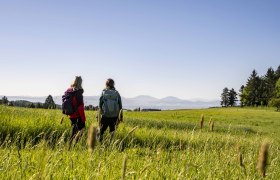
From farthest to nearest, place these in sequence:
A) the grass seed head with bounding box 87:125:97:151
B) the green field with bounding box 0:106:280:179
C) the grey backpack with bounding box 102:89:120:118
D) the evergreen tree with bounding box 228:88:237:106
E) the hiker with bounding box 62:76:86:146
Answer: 1. the evergreen tree with bounding box 228:88:237:106
2. the grey backpack with bounding box 102:89:120:118
3. the hiker with bounding box 62:76:86:146
4. the green field with bounding box 0:106:280:179
5. the grass seed head with bounding box 87:125:97:151

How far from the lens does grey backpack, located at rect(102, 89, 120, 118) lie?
1189cm

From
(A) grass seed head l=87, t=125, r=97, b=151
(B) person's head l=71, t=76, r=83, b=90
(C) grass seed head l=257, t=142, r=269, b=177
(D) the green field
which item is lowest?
(D) the green field

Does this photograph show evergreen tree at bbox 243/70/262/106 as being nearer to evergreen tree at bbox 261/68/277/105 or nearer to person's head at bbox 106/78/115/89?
evergreen tree at bbox 261/68/277/105

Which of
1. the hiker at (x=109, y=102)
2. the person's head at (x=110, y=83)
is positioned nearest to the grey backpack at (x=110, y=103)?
the hiker at (x=109, y=102)

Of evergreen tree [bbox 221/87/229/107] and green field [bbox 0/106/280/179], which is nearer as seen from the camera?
green field [bbox 0/106/280/179]

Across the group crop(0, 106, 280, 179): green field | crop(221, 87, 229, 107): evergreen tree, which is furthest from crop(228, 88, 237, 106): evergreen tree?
crop(0, 106, 280, 179): green field

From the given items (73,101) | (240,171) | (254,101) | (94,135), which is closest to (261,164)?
(94,135)

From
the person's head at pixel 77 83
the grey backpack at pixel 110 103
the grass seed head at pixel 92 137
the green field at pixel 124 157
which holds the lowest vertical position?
the green field at pixel 124 157

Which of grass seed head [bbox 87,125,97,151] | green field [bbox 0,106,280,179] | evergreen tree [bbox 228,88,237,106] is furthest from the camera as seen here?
evergreen tree [bbox 228,88,237,106]

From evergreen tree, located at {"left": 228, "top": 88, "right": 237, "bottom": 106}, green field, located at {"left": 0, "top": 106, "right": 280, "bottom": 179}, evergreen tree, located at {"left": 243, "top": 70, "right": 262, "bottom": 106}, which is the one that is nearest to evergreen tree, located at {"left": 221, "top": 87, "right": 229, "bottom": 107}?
evergreen tree, located at {"left": 228, "top": 88, "right": 237, "bottom": 106}

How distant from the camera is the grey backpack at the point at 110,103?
11891 mm

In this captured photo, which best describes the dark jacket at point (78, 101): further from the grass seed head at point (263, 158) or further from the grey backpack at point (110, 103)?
the grass seed head at point (263, 158)

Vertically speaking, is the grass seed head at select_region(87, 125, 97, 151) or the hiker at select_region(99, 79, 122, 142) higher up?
the hiker at select_region(99, 79, 122, 142)

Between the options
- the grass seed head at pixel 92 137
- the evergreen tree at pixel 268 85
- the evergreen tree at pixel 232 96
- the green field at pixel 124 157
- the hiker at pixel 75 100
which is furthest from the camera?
the evergreen tree at pixel 232 96
